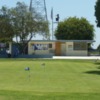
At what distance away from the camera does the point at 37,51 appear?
2950 inches

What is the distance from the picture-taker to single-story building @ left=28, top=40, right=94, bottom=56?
7506 cm

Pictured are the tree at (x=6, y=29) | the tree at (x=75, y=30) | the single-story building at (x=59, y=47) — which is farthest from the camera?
the tree at (x=75, y=30)

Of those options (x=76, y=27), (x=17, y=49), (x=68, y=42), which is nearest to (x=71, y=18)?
(x=76, y=27)

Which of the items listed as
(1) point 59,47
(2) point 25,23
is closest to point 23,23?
(2) point 25,23

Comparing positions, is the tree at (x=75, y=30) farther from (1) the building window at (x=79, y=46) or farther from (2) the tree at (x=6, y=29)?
(2) the tree at (x=6, y=29)

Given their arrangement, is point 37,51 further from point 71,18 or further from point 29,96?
point 29,96

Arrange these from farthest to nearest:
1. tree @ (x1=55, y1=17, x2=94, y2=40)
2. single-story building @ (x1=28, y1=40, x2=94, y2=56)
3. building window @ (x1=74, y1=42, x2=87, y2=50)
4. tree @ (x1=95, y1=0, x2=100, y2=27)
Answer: tree @ (x1=55, y1=17, x2=94, y2=40), building window @ (x1=74, y1=42, x2=87, y2=50), single-story building @ (x1=28, y1=40, x2=94, y2=56), tree @ (x1=95, y1=0, x2=100, y2=27)

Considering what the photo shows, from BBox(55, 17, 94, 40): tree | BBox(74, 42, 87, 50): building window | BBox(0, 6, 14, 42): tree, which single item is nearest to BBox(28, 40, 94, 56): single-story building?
BBox(74, 42, 87, 50): building window

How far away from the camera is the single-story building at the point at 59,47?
246ft

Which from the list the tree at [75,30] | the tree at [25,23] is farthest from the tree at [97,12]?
the tree at [75,30]

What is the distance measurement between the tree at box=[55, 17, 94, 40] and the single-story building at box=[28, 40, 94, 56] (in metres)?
21.4

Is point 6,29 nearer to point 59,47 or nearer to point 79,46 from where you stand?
point 59,47

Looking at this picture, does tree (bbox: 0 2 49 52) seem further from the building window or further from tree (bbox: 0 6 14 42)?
the building window

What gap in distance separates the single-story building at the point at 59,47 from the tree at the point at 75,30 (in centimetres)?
2137
